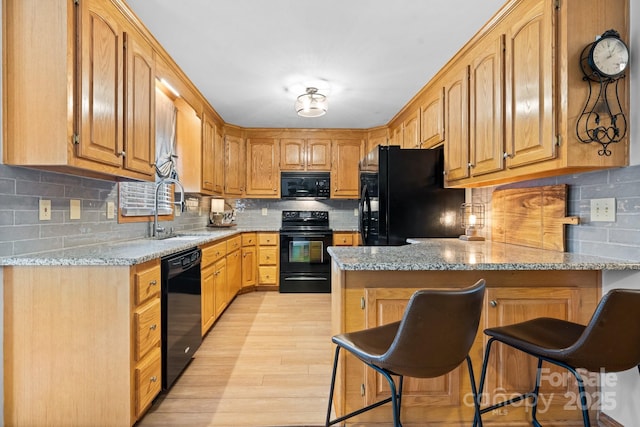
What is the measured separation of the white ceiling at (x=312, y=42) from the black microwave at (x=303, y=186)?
4.50ft

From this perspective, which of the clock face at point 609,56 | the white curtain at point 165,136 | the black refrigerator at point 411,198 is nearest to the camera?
the clock face at point 609,56

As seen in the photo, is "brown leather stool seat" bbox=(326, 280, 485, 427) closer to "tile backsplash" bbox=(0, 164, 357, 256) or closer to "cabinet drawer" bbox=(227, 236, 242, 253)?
"tile backsplash" bbox=(0, 164, 357, 256)

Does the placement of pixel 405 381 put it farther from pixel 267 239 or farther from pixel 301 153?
pixel 301 153

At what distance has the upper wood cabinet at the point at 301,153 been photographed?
4410 millimetres

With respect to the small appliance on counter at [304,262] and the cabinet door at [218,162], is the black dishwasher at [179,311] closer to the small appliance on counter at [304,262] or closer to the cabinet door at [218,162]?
the cabinet door at [218,162]

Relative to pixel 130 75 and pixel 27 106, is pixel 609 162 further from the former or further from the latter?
pixel 27 106

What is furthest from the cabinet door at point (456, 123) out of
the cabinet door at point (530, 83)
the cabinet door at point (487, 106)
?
the cabinet door at point (530, 83)

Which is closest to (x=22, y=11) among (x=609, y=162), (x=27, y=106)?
(x=27, y=106)

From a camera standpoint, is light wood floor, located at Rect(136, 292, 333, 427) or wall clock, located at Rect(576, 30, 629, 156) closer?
wall clock, located at Rect(576, 30, 629, 156)

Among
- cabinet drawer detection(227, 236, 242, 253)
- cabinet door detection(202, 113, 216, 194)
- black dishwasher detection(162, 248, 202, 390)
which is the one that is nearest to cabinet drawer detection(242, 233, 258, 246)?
cabinet drawer detection(227, 236, 242, 253)

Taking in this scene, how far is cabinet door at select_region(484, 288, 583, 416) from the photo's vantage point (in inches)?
59.7

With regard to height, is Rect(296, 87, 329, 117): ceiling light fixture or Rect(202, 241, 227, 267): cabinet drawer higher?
Rect(296, 87, 329, 117): ceiling light fixture

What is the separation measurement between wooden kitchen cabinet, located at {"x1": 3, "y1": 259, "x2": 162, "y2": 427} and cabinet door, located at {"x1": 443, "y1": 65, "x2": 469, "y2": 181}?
7.14 feet

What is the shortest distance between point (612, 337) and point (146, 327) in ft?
6.50
